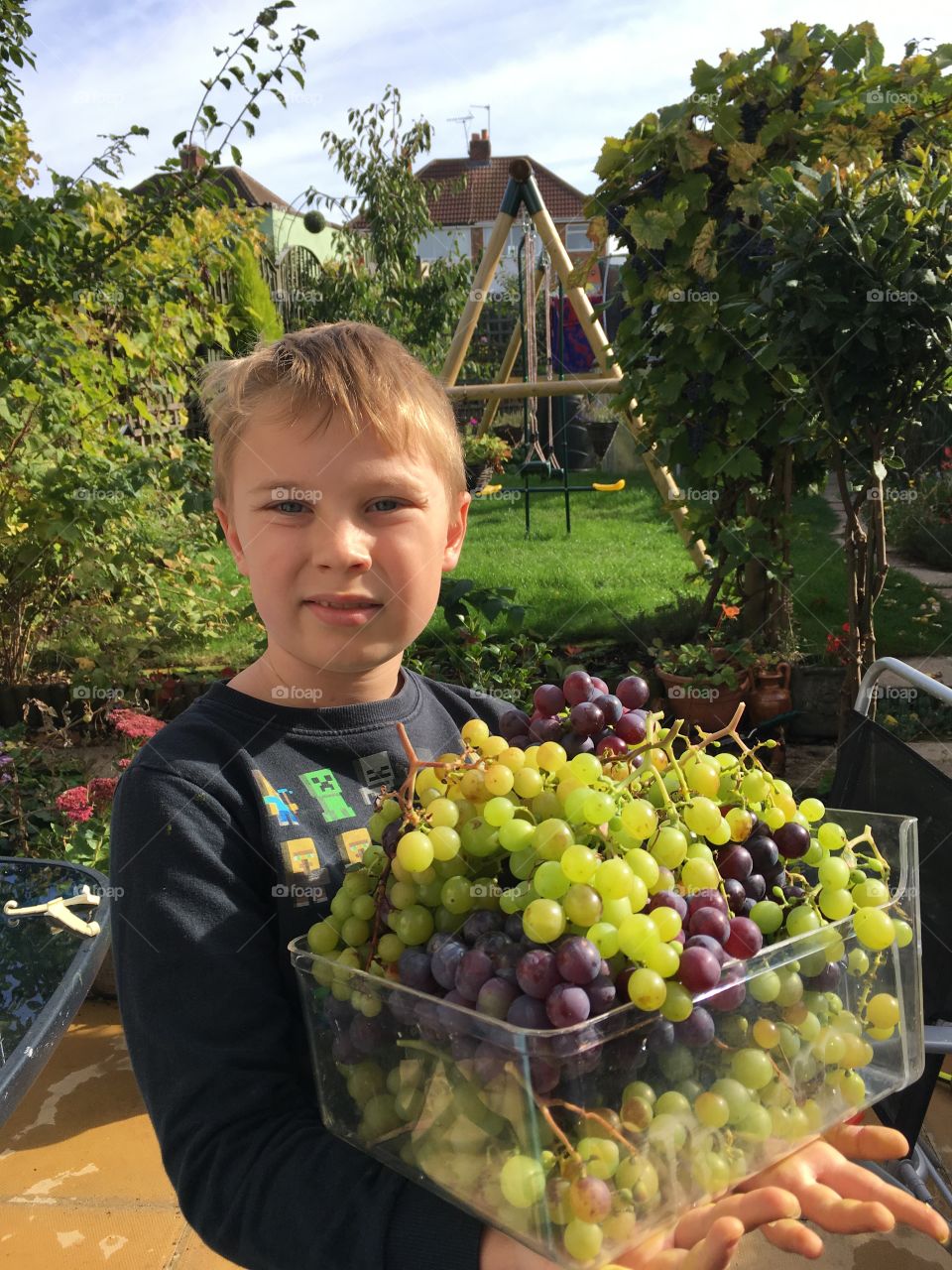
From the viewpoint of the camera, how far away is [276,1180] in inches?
35.6

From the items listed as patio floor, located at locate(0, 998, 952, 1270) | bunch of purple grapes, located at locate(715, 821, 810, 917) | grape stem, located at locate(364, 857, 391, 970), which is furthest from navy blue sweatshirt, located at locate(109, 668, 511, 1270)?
patio floor, located at locate(0, 998, 952, 1270)

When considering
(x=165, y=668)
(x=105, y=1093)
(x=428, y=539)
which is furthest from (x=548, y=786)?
(x=165, y=668)

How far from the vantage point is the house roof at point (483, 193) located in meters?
29.4

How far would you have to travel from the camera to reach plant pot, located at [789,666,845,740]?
4.69 m

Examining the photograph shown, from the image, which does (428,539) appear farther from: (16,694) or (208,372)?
(16,694)

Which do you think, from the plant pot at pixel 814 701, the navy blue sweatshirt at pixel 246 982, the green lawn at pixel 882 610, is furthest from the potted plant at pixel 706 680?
the navy blue sweatshirt at pixel 246 982

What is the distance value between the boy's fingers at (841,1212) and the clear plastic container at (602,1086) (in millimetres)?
56

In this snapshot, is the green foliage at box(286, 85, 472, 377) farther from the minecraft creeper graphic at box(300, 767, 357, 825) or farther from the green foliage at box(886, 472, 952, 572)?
the minecraft creeper graphic at box(300, 767, 357, 825)

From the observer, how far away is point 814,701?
471 cm

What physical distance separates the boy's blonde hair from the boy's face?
0.07 feet

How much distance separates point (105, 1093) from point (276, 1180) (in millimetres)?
2176

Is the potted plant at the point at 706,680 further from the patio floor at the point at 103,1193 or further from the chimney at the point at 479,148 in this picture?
the chimney at the point at 479,148

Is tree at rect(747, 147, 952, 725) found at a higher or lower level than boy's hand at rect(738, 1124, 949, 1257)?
higher

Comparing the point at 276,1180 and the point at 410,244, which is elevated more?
the point at 410,244
